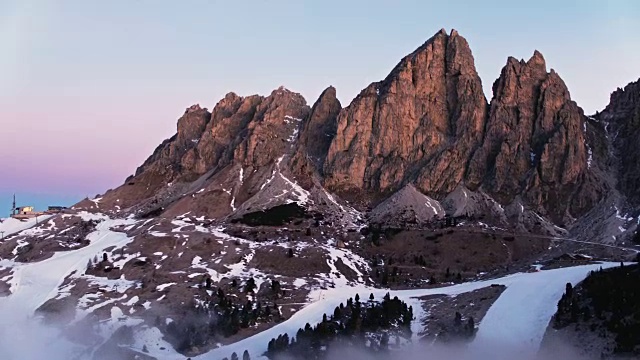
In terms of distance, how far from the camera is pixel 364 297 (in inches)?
6688

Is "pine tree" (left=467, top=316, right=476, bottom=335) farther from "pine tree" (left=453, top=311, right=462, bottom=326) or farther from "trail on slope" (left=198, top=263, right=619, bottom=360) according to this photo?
"pine tree" (left=453, top=311, right=462, bottom=326)

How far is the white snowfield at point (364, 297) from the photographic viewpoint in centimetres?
13525

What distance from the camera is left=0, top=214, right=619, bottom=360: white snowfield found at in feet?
444

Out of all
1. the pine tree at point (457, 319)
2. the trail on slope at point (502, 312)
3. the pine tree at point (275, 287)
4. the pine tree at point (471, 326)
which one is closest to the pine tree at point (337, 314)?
the trail on slope at point (502, 312)

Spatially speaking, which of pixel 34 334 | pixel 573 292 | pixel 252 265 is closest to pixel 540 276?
pixel 573 292

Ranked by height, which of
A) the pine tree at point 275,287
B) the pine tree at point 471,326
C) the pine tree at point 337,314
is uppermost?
the pine tree at point 275,287

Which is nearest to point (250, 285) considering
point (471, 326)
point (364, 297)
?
point (364, 297)

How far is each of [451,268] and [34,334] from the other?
322 ft

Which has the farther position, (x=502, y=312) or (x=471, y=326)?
(x=502, y=312)

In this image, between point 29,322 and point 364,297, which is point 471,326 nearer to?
point 364,297

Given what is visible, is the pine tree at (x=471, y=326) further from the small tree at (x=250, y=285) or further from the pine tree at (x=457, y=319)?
the small tree at (x=250, y=285)

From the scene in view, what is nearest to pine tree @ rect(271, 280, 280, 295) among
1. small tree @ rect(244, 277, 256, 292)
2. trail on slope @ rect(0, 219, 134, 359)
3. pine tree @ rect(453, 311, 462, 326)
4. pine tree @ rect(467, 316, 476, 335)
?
small tree @ rect(244, 277, 256, 292)

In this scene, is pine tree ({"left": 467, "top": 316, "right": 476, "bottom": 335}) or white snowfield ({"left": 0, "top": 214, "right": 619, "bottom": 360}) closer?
white snowfield ({"left": 0, "top": 214, "right": 619, "bottom": 360})

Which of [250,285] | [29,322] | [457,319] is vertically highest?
[250,285]
